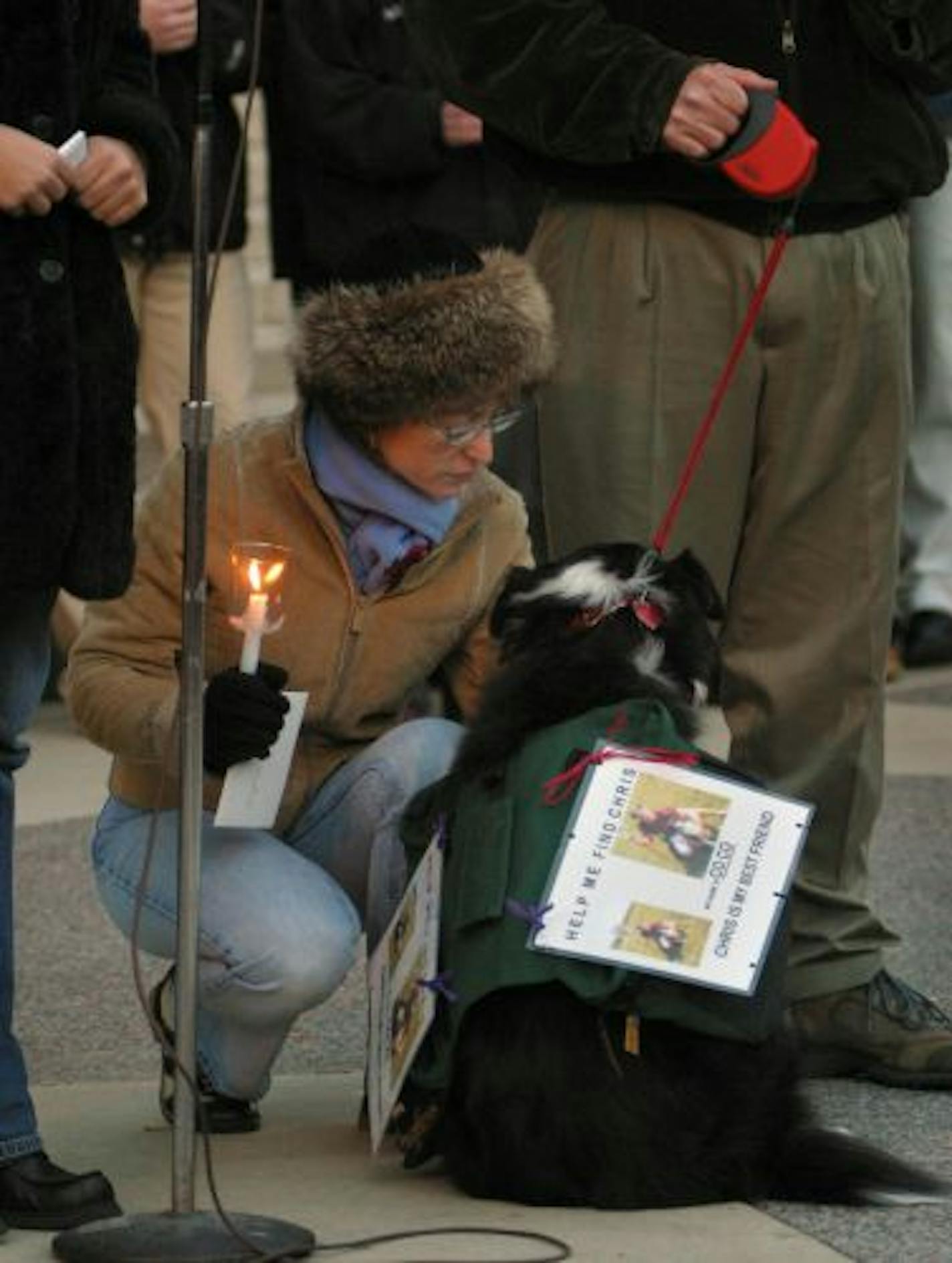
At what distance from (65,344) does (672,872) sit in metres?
1.04

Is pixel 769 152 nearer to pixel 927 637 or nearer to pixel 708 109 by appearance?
pixel 708 109

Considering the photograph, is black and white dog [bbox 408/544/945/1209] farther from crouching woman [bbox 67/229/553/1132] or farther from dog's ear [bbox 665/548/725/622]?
crouching woman [bbox 67/229/553/1132]

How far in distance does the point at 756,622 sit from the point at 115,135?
4.87ft

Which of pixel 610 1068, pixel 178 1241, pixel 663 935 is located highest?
pixel 663 935

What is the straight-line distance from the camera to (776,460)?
508cm

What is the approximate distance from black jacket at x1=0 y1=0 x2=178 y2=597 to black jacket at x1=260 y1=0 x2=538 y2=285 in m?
3.38

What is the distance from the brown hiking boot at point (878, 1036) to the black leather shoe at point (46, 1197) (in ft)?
4.22

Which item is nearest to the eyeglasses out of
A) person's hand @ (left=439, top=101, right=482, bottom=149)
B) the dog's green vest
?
the dog's green vest

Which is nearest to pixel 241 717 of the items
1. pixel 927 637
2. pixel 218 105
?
pixel 218 105

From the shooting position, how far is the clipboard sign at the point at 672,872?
4.18 metres

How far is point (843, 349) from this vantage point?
198 inches

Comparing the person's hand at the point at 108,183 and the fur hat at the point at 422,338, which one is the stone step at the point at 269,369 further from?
the person's hand at the point at 108,183

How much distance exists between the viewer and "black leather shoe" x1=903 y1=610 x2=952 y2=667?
8.64m

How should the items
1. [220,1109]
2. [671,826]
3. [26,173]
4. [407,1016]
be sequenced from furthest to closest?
[220,1109] < [407,1016] < [671,826] < [26,173]
